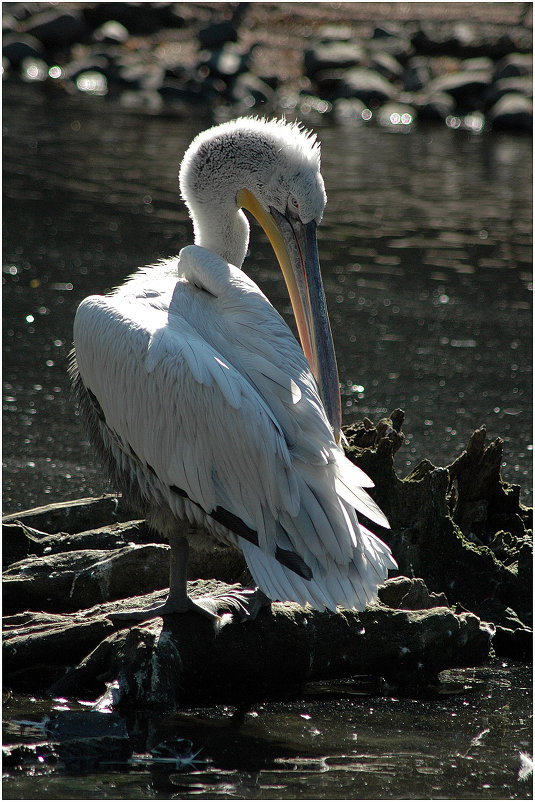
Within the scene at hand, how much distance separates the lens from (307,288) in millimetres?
4195

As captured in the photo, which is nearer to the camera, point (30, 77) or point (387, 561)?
point (387, 561)

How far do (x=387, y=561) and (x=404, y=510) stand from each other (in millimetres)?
988

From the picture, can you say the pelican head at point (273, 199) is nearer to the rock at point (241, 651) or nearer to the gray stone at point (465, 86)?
the rock at point (241, 651)

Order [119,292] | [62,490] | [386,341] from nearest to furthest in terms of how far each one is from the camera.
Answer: [119,292] → [62,490] → [386,341]

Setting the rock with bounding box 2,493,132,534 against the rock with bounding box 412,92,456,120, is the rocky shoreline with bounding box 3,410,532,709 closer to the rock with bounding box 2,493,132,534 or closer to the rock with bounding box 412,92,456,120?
the rock with bounding box 2,493,132,534

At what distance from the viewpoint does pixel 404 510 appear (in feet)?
14.5

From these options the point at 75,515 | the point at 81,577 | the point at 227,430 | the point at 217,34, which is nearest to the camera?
the point at 227,430

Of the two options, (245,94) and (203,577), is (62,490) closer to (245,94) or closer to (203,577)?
(203,577)

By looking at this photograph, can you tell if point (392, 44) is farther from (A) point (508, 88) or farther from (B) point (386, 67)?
(A) point (508, 88)

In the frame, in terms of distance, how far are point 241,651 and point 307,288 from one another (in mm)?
1460

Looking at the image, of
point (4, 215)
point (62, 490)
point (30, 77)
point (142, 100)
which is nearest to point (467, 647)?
point (62, 490)

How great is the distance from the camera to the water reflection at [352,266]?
615cm

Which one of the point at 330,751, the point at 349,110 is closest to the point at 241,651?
the point at 330,751

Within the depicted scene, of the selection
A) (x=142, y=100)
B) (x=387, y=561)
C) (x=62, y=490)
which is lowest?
(x=387, y=561)
